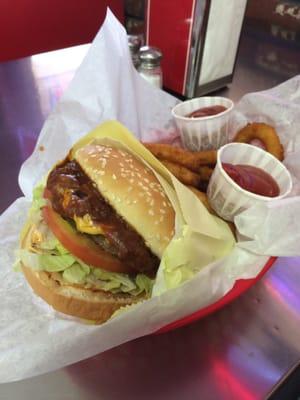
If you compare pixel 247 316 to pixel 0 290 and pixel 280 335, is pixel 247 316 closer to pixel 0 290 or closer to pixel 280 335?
pixel 280 335

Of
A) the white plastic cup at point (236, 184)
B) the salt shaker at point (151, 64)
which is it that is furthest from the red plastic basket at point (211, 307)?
the salt shaker at point (151, 64)

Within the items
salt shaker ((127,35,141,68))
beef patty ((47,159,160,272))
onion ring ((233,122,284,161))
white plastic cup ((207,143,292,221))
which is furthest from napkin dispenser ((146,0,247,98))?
beef patty ((47,159,160,272))

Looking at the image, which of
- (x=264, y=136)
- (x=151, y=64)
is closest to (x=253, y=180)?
(x=264, y=136)

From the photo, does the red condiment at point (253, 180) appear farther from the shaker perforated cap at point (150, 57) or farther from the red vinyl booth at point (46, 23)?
the red vinyl booth at point (46, 23)

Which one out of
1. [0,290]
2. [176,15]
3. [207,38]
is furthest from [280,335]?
[176,15]

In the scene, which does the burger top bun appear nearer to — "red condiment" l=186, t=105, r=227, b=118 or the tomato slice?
the tomato slice
